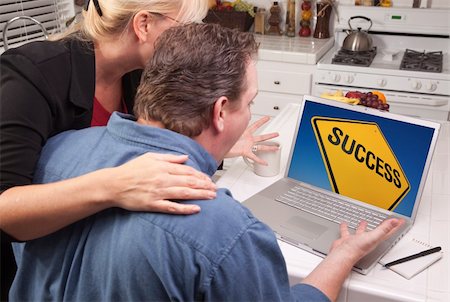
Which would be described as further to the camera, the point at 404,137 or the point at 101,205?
the point at 404,137

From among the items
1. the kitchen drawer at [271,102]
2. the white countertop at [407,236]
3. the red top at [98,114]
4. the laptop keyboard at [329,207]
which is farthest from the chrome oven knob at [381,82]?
the red top at [98,114]

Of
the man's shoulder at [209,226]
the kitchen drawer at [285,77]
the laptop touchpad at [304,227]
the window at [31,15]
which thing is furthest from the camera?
the kitchen drawer at [285,77]

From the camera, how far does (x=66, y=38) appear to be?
1.29 m

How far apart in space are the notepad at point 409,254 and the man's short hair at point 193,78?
0.54 metres

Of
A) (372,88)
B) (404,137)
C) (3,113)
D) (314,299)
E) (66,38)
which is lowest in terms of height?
(372,88)

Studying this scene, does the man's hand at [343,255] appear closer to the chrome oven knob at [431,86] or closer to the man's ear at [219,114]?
the man's ear at [219,114]

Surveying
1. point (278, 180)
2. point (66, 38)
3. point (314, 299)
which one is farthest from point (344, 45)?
point (314, 299)

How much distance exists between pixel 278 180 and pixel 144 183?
28.6 inches

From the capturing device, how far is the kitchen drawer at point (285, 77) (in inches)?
125

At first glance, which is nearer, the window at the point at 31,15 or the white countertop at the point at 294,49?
the window at the point at 31,15

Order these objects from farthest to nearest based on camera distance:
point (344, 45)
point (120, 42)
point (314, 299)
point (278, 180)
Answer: point (344, 45)
point (278, 180)
point (120, 42)
point (314, 299)

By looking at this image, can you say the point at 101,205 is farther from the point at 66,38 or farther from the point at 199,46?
the point at 66,38

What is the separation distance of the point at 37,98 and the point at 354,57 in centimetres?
252

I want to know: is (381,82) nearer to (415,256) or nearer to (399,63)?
(399,63)
